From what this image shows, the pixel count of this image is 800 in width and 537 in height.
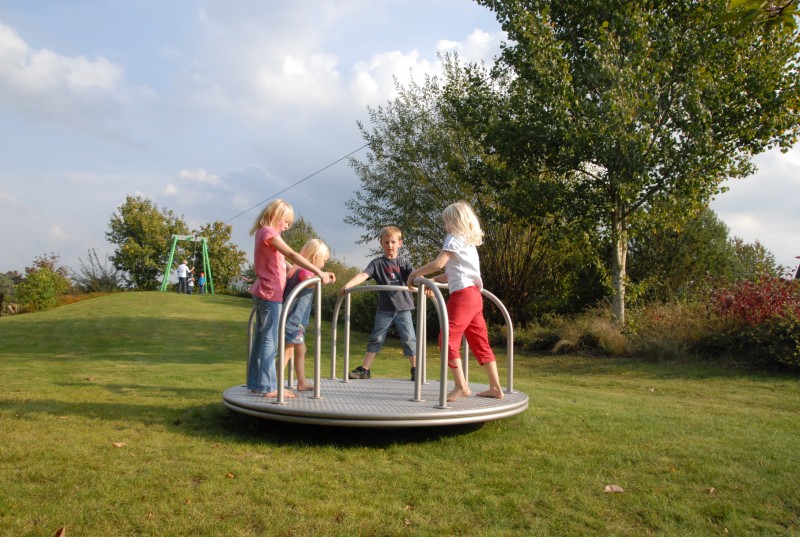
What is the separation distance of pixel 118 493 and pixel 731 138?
12.4m

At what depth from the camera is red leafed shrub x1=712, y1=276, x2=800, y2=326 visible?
10055mm

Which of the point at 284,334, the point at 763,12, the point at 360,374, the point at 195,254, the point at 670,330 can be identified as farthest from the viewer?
the point at 195,254

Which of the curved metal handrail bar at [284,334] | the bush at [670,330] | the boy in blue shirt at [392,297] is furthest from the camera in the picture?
the bush at [670,330]

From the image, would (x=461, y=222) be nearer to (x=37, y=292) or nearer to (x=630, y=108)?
(x=630, y=108)

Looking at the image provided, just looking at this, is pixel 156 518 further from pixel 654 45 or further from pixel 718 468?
pixel 654 45

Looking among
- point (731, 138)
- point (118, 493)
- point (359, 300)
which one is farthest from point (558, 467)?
point (359, 300)

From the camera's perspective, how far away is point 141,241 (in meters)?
40.7

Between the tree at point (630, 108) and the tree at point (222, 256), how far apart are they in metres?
30.1

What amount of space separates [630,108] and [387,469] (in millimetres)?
10032

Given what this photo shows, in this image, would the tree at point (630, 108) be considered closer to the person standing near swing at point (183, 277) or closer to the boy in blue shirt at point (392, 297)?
the boy in blue shirt at point (392, 297)

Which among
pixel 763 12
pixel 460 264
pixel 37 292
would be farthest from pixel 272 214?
pixel 37 292

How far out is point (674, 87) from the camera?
1261cm

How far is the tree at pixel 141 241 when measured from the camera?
130ft

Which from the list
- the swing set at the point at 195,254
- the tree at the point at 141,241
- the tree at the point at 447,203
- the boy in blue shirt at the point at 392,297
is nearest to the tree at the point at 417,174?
the tree at the point at 447,203
